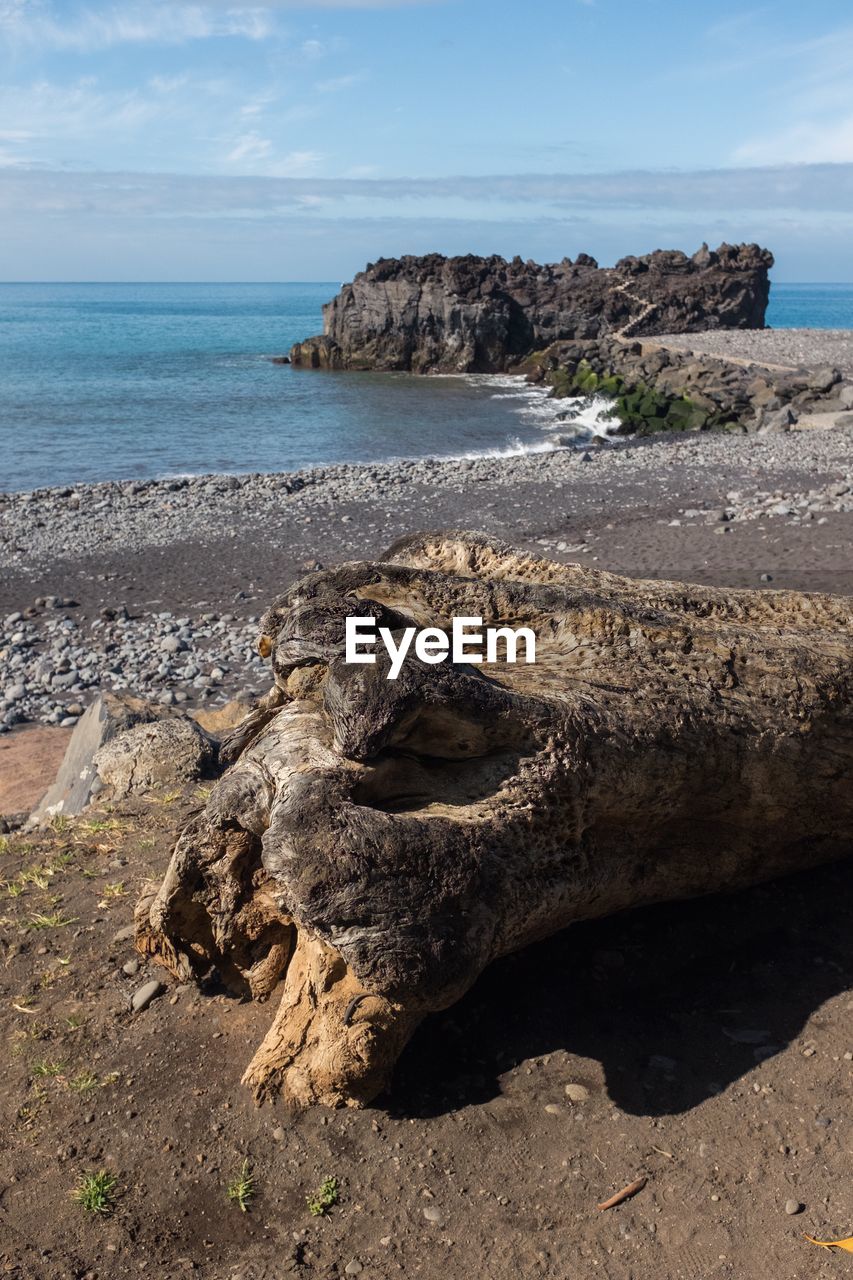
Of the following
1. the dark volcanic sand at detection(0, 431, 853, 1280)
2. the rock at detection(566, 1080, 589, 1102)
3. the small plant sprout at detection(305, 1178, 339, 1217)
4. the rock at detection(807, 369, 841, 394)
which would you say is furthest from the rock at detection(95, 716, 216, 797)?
the rock at detection(807, 369, 841, 394)

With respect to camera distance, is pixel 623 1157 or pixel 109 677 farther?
pixel 109 677

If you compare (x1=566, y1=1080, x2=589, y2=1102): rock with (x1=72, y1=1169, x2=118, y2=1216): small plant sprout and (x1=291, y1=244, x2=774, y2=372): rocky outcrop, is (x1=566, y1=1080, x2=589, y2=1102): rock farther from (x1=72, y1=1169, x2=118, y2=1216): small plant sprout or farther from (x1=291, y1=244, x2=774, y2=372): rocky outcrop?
(x1=291, y1=244, x2=774, y2=372): rocky outcrop

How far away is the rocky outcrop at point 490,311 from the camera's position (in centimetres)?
6625

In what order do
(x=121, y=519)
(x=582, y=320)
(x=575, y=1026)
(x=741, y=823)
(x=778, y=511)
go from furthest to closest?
(x=582, y=320)
(x=121, y=519)
(x=778, y=511)
(x=741, y=823)
(x=575, y=1026)

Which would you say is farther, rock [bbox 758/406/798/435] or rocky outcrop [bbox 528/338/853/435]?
rocky outcrop [bbox 528/338/853/435]

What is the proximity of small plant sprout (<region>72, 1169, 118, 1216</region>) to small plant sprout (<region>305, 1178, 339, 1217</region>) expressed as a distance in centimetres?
86

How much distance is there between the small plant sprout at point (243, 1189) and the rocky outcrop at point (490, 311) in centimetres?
6467

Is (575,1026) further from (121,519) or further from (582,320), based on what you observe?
(582,320)

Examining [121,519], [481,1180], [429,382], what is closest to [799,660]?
[481,1180]

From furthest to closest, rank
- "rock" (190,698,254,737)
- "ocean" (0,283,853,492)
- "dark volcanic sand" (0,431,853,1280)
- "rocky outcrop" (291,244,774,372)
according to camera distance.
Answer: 1. "rocky outcrop" (291,244,774,372)
2. "ocean" (0,283,853,492)
3. "rock" (190,698,254,737)
4. "dark volcanic sand" (0,431,853,1280)

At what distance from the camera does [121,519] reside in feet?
76.0

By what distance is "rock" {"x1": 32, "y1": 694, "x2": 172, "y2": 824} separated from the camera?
9.02m

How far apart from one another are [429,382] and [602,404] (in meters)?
19.3

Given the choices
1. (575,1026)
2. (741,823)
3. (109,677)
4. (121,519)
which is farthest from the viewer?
(121,519)
